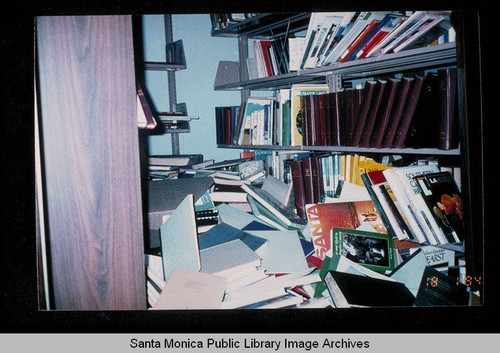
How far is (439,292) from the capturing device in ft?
3.48

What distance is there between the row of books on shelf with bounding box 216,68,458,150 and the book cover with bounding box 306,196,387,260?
0.28m

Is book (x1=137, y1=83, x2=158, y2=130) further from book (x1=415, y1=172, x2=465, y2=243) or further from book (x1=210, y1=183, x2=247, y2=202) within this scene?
→ book (x1=415, y1=172, x2=465, y2=243)

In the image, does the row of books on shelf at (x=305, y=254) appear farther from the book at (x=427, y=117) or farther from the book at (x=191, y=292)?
the book at (x=427, y=117)

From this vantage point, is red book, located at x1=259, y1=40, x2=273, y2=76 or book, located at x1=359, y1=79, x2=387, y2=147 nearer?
book, located at x1=359, y1=79, x2=387, y2=147

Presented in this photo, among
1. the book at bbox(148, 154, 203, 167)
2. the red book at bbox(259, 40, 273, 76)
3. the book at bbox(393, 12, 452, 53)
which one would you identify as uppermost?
the red book at bbox(259, 40, 273, 76)

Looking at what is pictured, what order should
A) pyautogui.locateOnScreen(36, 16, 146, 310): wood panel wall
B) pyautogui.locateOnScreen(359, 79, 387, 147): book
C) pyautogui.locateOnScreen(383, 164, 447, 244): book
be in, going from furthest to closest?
pyautogui.locateOnScreen(359, 79, 387, 147): book < pyautogui.locateOnScreen(383, 164, 447, 244): book < pyautogui.locateOnScreen(36, 16, 146, 310): wood panel wall

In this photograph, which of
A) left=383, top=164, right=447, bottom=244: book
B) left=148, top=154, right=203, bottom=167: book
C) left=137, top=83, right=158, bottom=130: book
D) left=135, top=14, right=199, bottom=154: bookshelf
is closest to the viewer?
left=137, top=83, right=158, bottom=130: book

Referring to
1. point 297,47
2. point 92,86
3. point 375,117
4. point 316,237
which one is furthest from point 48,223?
point 297,47

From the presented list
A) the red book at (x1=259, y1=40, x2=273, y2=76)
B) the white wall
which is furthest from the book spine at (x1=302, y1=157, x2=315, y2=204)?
the white wall

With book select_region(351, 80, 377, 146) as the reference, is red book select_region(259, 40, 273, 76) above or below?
above

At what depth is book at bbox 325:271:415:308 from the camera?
0.97 m

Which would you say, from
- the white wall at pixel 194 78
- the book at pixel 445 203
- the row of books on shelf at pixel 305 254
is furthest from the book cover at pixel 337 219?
the white wall at pixel 194 78

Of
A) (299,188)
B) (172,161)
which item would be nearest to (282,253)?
(299,188)

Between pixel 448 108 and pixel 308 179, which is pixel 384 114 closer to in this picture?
pixel 448 108
